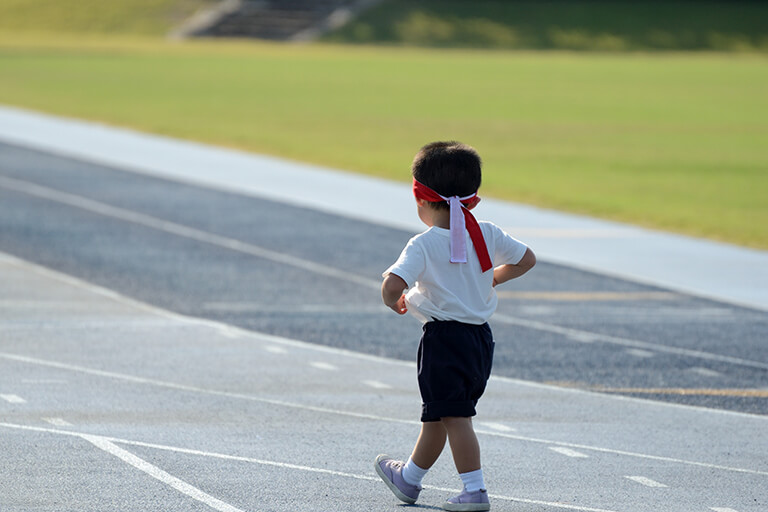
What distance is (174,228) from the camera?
51.8ft

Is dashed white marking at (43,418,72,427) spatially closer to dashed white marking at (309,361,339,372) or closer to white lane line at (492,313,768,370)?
dashed white marking at (309,361,339,372)

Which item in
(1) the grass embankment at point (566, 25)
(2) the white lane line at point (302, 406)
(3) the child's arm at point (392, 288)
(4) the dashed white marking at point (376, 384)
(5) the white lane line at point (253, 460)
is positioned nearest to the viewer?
(3) the child's arm at point (392, 288)

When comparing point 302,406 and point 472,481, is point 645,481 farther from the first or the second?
point 302,406

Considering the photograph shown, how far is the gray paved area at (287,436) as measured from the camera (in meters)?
5.86

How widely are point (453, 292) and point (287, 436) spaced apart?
1710 mm

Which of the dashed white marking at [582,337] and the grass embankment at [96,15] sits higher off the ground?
the grass embankment at [96,15]

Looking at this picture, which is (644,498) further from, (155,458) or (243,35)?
(243,35)

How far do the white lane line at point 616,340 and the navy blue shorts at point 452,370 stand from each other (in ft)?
13.8

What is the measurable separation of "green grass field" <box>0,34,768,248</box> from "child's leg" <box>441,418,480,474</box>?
10552mm

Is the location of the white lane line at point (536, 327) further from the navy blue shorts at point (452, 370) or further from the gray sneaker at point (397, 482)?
the navy blue shorts at point (452, 370)

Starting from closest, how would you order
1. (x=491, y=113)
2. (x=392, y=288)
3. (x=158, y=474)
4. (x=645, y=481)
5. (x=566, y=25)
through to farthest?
(x=392, y=288)
(x=158, y=474)
(x=645, y=481)
(x=491, y=113)
(x=566, y=25)

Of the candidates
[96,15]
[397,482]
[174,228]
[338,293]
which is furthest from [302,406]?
[96,15]

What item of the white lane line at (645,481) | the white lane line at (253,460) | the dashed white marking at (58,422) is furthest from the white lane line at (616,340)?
the dashed white marking at (58,422)

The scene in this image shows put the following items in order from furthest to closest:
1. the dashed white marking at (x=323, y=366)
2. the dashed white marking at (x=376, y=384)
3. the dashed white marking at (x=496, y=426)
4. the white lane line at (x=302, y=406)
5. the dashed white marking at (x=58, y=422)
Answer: the dashed white marking at (x=323, y=366) < the dashed white marking at (x=376, y=384) < the dashed white marking at (x=496, y=426) < the dashed white marking at (x=58, y=422) < the white lane line at (x=302, y=406)
